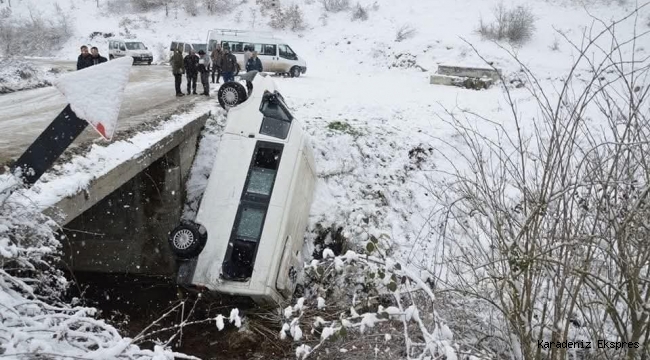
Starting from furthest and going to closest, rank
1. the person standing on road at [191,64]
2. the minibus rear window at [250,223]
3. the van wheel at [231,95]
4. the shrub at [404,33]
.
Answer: the shrub at [404,33], the person standing on road at [191,64], the van wheel at [231,95], the minibus rear window at [250,223]

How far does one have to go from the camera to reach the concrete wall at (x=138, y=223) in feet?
→ 31.1

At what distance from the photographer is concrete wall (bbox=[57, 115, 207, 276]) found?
9469mm

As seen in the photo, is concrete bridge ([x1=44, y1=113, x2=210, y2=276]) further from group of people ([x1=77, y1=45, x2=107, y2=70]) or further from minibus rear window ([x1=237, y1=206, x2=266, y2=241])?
group of people ([x1=77, y1=45, x2=107, y2=70])

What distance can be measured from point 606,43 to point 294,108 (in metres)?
17.0

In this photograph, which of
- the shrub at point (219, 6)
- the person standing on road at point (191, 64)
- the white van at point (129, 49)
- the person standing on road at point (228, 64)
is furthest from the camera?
the shrub at point (219, 6)

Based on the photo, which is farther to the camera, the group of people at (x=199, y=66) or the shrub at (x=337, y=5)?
the shrub at (x=337, y=5)

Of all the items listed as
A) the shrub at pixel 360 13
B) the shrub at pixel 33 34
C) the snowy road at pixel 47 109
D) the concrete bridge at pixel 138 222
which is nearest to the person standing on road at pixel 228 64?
the snowy road at pixel 47 109

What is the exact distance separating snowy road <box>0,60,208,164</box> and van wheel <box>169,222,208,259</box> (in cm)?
198

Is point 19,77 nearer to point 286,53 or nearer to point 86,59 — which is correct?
point 86,59

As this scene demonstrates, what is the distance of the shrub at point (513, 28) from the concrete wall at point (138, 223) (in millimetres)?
19225

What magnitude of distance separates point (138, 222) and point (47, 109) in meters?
3.04

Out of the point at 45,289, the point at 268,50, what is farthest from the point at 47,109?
the point at 268,50

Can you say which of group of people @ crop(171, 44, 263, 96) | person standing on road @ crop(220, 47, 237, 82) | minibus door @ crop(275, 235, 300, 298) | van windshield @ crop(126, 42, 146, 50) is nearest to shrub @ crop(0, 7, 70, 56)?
van windshield @ crop(126, 42, 146, 50)

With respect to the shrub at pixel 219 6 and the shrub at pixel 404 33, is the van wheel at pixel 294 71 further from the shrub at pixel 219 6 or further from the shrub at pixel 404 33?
the shrub at pixel 219 6
